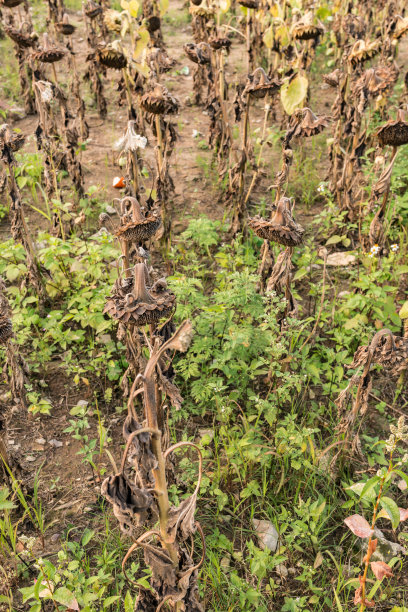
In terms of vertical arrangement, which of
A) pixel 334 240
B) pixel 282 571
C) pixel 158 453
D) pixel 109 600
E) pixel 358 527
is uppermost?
pixel 158 453

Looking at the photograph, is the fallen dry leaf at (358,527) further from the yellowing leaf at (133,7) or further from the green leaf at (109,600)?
the yellowing leaf at (133,7)

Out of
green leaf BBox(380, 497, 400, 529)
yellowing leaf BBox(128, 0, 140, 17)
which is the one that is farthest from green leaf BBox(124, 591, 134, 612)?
yellowing leaf BBox(128, 0, 140, 17)

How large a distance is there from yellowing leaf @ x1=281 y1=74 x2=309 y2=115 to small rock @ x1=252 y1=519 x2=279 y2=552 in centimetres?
255

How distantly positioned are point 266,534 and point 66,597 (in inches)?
36.0

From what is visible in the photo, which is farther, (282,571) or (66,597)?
(282,571)

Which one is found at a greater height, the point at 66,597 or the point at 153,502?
the point at 153,502

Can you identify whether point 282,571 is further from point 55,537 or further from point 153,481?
point 153,481

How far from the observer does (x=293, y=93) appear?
3672 mm

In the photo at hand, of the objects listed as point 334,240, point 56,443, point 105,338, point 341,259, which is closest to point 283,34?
point 334,240

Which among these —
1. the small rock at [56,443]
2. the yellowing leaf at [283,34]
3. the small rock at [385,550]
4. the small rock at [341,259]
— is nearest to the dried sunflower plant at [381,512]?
the small rock at [385,550]

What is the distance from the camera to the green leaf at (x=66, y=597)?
81.2 inches

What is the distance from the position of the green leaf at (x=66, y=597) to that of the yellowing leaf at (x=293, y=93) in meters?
3.03

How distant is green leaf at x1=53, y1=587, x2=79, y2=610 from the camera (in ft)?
6.77

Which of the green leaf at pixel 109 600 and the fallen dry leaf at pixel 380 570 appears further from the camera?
the green leaf at pixel 109 600
